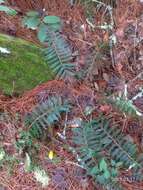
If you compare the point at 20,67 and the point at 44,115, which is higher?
the point at 20,67

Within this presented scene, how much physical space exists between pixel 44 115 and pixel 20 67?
392mm

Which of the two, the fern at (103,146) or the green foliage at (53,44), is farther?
the green foliage at (53,44)

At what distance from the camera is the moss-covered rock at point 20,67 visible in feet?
9.70

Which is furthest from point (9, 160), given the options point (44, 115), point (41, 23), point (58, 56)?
point (41, 23)

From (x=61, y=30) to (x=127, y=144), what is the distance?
0.97m

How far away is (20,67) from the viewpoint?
9.77 feet

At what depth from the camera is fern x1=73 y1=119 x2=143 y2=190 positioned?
278cm

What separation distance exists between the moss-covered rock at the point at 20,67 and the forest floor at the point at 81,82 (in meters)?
0.06

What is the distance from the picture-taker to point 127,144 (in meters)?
2.81

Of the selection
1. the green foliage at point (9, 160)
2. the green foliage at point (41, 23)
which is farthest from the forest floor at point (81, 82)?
the green foliage at point (41, 23)

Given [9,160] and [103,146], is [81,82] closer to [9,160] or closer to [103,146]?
[103,146]

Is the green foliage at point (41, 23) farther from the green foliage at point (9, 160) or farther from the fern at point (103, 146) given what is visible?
the green foliage at point (9, 160)

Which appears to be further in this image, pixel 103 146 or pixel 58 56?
pixel 58 56

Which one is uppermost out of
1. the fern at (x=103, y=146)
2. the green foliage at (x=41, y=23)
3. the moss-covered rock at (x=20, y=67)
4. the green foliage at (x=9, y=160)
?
the green foliage at (x=41, y=23)
